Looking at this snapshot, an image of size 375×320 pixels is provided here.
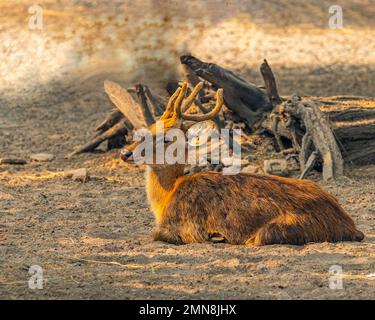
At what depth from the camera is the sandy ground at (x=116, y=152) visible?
673 cm

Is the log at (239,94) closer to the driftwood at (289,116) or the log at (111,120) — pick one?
the driftwood at (289,116)

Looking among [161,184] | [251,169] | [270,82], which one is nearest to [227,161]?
[251,169]

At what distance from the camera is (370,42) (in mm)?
17188

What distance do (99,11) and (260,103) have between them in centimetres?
670

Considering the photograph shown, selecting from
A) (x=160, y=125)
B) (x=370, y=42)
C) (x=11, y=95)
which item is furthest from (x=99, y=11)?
(x=160, y=125)

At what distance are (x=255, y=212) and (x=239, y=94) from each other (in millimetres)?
3812

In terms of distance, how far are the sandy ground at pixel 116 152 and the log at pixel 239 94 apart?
147 cm

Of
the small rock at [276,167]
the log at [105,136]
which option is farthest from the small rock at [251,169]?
the log at [105,136]

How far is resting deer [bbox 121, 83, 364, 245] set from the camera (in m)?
7.64

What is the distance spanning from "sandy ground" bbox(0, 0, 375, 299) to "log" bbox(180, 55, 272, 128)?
4.84 ft

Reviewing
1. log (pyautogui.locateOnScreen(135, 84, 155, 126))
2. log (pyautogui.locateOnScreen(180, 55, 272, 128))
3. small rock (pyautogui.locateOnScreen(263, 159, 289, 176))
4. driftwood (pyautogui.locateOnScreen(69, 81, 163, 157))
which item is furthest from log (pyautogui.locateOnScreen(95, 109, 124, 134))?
small rock (pyautogui.locateOnScreen(263, 159, 289, 176))

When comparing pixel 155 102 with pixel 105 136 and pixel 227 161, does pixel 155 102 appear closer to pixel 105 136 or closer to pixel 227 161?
pixel 105 136

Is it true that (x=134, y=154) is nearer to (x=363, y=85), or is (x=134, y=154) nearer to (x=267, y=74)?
(x=267, y=74)

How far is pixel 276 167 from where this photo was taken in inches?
429
